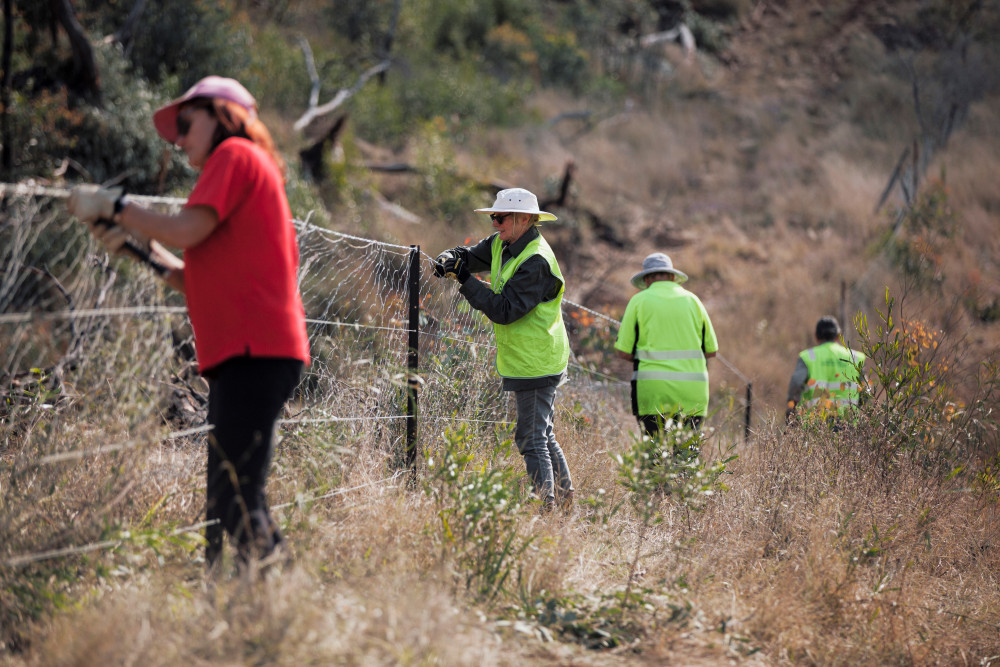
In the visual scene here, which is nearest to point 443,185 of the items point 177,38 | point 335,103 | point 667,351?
point 335,103

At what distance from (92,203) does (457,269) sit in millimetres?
1826

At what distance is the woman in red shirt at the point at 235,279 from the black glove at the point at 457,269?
1.33 m

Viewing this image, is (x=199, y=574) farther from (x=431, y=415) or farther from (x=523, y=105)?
(x=523, y=105)

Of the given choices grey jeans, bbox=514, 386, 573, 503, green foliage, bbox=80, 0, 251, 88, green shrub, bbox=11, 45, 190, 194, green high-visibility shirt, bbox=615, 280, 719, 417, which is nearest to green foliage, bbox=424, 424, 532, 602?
grey jeans, bbox=514, 386, 573, 503

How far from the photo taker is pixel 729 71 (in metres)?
24.7

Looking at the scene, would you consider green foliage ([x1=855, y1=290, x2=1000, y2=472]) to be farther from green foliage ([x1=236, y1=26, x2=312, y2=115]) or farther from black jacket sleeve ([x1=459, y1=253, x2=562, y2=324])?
green foliage ([x1=236, y1=26, x2=312, y2=115])

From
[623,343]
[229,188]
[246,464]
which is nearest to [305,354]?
[246,464]

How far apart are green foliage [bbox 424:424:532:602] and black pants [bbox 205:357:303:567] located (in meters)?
0.75

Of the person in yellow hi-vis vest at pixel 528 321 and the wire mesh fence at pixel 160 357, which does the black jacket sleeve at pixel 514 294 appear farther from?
the wire mesh fence at pixel 160 357

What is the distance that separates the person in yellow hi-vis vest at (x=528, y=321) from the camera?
156 inches

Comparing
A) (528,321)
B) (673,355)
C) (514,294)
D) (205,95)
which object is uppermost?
(205,95)

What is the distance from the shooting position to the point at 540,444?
4.10 m

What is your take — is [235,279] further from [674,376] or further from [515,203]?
[674,376]

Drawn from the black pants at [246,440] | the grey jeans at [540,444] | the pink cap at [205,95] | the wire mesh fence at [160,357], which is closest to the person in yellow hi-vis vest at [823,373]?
the wire mesh fence at [160,357]
